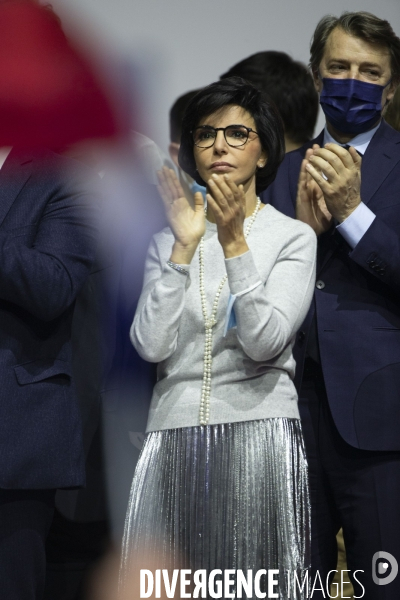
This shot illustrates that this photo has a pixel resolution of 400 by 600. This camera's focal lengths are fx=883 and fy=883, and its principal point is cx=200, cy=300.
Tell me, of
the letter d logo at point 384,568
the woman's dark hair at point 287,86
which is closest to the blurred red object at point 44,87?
the woman's dark hair at point 287,86

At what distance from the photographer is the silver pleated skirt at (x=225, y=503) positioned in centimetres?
182

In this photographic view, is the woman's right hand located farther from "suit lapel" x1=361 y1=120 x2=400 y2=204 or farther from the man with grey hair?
"suit lapel" x1=361 y1=120 x2=400 y2=204

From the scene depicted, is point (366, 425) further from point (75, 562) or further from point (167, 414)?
point (75, 562)

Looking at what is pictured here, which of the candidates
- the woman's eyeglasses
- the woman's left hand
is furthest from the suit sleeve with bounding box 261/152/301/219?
the woman's left hand

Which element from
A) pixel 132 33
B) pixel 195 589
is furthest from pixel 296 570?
pixel 132 33

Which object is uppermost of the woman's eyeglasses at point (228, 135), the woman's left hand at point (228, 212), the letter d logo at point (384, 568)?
the woman's eyeglasses at point (228, 135)

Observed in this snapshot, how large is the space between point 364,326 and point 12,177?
873 mm

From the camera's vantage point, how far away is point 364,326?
204 centimetres

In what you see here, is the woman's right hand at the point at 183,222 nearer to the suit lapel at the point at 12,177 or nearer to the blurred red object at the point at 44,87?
the suit lapel at the point at 12,177

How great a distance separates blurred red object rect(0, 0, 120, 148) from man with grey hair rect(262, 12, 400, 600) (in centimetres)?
77

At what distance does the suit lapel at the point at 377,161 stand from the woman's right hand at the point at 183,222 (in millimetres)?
457

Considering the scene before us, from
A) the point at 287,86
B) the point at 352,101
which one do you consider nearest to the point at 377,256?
the point at 352,101

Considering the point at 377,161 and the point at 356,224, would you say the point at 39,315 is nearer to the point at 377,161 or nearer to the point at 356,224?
the point at 356,224

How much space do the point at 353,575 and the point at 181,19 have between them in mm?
1705
